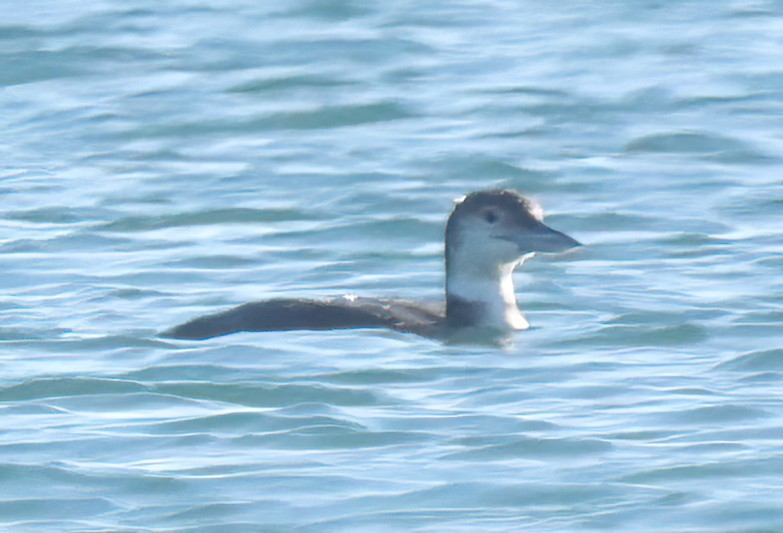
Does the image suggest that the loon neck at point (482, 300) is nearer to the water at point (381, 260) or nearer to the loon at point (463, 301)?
the loon at point (463, 301)

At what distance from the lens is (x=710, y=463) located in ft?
27.5

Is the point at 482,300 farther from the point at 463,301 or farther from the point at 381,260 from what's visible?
the point at 381,260

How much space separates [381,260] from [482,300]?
68.6 inches

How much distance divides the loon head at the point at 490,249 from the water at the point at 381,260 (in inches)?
13.1

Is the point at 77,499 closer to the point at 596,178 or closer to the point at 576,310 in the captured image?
the point at 576,310

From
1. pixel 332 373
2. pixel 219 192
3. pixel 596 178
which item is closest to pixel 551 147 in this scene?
pixel 596 178

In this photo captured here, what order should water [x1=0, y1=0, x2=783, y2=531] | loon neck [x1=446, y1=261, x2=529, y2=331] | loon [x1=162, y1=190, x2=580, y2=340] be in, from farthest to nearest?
loon neck [x1=446, y1=261, x2=529, y2=331], loon [x1=162, y1=190, x2=580, y2=340], water [x1=0, y1=0, x2=783, y2=531]

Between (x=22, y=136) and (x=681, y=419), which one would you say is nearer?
(x=681, y=419)

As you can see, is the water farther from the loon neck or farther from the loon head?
the loon head

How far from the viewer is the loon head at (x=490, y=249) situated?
450 inches

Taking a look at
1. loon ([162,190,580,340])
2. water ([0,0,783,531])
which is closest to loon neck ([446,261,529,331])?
loon ([162,190,580,340])

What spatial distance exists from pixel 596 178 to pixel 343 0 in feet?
25.9

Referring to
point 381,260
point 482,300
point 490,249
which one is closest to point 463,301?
point 482,300

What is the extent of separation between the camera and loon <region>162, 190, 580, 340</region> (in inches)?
429
